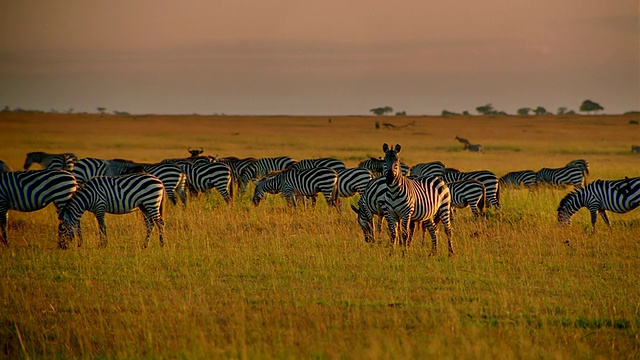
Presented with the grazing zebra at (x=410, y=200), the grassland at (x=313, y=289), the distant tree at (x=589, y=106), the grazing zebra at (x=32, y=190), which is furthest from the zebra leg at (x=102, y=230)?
the distant tree at (x=589, y=106)

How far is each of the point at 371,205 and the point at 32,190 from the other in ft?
21.7

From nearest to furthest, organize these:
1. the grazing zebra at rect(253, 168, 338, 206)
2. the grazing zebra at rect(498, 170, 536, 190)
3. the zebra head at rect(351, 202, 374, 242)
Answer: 1. the zebra head at rect(351, 202, 374, 242)
2. the grazing zebra at rect(253, 168, 338, 206)
3. the grazing zebra at rect(498, 170, 536, 190)

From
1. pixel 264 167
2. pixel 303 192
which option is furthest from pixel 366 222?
pixel 264 167

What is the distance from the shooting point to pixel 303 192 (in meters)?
19.3

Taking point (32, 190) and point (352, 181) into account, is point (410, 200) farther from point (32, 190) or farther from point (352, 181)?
point (32, 190)

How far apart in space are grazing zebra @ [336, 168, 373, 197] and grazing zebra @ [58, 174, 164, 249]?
20.0 feet

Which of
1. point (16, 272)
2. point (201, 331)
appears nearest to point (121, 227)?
point (16, 272)

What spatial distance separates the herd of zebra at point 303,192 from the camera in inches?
513

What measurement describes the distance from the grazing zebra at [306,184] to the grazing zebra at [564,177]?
9.59 m

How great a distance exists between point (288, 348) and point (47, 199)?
8.55 metres

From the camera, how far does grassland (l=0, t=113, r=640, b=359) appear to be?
26.6ft

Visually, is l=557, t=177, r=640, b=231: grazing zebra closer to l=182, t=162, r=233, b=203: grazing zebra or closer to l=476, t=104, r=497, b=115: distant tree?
l=182, t=162, r=233, b=203: grazing zebra

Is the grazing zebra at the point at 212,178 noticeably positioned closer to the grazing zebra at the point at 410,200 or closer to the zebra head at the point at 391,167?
the grazing zebra at the point at 410,200

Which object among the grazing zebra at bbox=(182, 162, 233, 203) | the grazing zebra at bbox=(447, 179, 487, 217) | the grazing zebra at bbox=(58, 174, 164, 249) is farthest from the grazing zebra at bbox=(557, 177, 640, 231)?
the grazing zebra at bbox=(182, 162, 233, 203)
